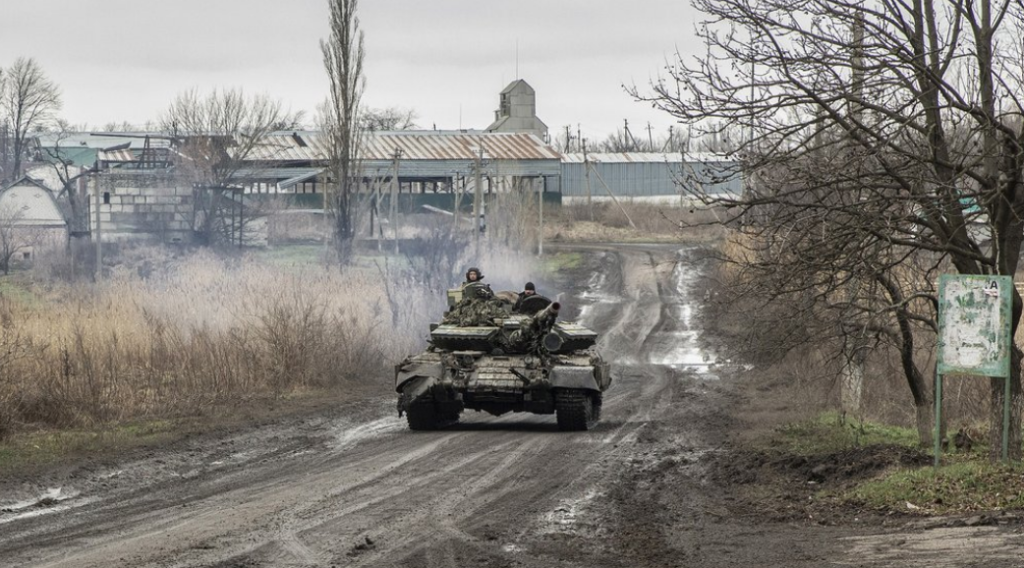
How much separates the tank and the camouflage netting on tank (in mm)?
14

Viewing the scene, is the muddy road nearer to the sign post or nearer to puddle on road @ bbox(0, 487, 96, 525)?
puddle on road @ bbox(0, 487, 96, 525)

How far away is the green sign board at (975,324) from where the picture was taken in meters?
11.6

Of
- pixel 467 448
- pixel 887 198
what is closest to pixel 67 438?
pixel 467 448

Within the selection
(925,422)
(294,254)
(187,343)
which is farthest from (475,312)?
(294,254)

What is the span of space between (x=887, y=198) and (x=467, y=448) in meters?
6.41

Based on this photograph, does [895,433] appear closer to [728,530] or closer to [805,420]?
[805,420]

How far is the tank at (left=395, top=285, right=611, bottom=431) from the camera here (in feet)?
59.5

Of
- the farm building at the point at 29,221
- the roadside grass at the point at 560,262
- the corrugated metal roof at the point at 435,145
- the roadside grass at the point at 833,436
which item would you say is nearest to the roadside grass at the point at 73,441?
the roadside grass at the point at 833,436

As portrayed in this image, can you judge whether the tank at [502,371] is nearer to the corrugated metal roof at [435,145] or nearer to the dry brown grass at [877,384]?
the dry brown grass at [877,384]

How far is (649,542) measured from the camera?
10484mm

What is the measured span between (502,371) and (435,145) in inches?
1995

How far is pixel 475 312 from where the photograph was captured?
1938 centimetres

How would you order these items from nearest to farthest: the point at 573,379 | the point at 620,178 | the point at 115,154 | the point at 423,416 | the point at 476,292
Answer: the point at 573,379
the point at 423,416
the point at 476,292
the point at 115,154
the point at 620,178

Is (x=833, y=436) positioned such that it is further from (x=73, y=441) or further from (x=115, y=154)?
(x=115, y=154)
